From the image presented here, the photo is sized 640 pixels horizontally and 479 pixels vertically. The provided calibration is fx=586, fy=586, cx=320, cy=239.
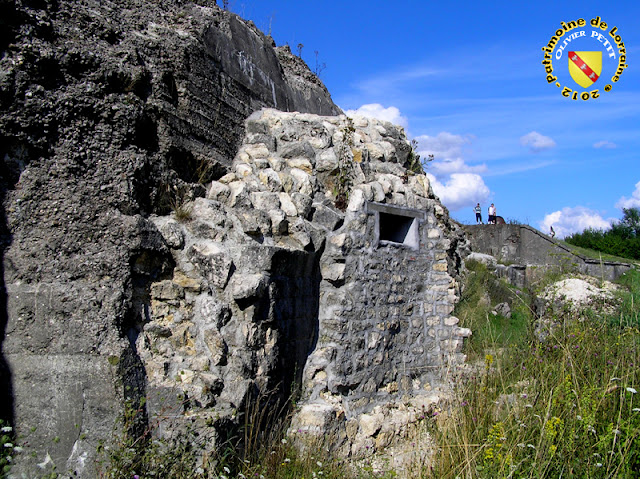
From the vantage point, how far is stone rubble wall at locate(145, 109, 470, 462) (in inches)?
169

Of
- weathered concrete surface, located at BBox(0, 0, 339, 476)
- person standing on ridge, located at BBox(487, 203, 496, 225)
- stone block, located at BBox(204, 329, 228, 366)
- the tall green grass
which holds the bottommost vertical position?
the tall green grass

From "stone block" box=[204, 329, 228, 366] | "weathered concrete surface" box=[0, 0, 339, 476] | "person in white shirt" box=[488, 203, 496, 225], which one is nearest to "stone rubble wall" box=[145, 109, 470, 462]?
"stone block" box=[204, 329, 228, 366]

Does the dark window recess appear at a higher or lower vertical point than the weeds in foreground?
higher

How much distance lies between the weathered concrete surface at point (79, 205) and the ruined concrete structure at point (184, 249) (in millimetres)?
13

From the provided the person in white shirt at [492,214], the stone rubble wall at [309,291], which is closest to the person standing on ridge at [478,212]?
the person in white shirt at [492,214]

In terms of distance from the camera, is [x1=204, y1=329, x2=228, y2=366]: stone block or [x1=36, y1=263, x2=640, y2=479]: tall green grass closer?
[x1=36, y1=263, x2=640, y2=479]: tall green grass

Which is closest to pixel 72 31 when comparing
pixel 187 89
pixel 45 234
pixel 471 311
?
pixel 187 89

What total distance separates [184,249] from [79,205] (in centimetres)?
82

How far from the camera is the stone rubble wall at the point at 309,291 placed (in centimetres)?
428

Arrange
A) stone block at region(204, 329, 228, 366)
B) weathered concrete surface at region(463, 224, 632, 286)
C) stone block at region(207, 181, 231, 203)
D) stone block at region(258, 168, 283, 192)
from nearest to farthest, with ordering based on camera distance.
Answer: stone block at region(204, 329, 228, 366)
stone block at region(207, 181, 231, 203)
stone block at region(258, 168, 283, 192)
weathered concrete surface at region(463, 224, 632, 286)

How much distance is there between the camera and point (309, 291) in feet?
17.1

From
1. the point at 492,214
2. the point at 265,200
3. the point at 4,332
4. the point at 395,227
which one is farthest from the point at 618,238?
the point at 4,332

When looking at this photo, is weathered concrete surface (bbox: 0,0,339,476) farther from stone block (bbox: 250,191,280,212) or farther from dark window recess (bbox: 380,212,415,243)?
dark window recess (bbox: 380,212,415,243)

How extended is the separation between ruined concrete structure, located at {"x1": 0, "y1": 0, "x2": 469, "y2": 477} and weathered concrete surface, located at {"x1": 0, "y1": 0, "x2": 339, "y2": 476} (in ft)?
0.04
